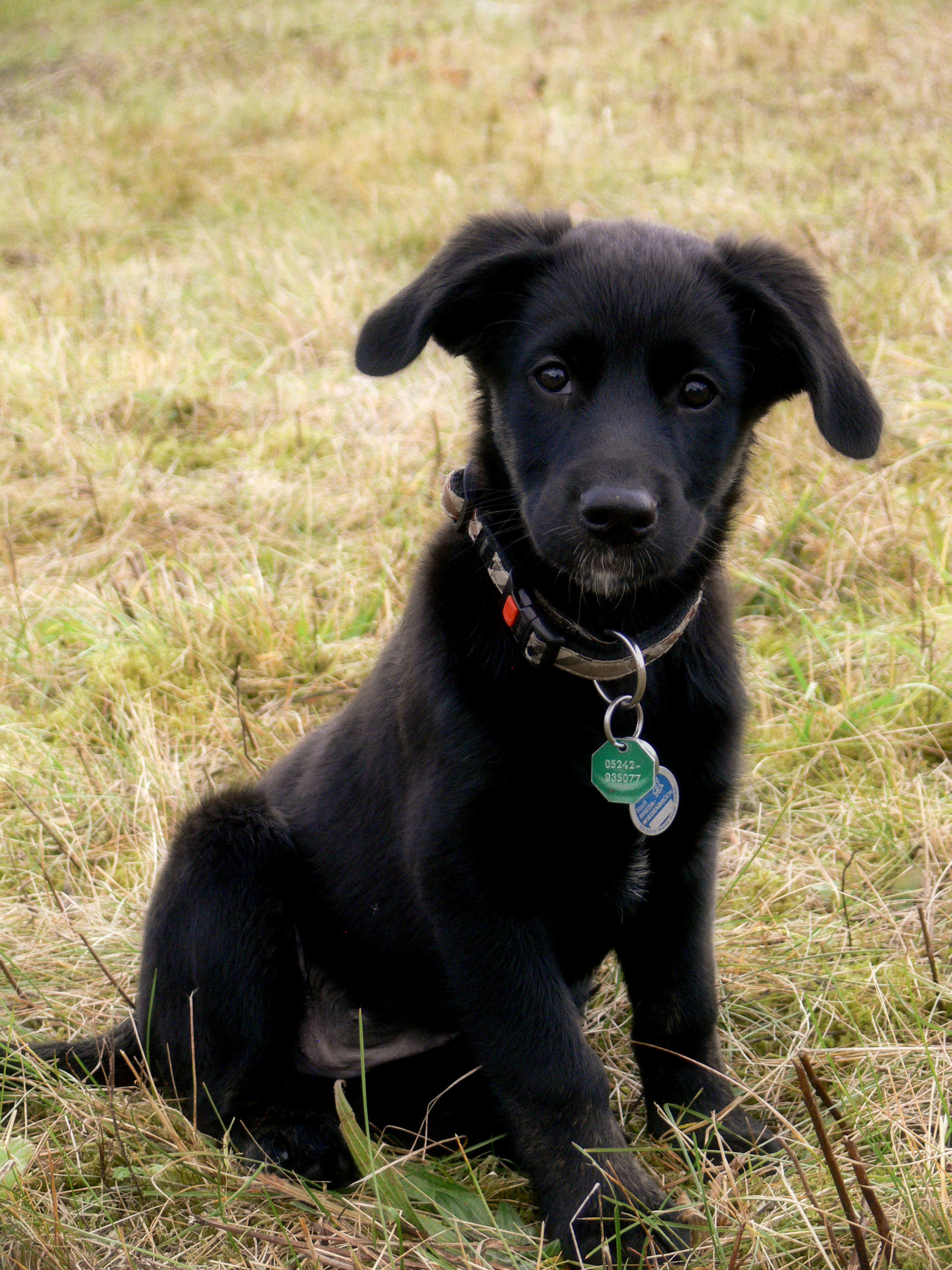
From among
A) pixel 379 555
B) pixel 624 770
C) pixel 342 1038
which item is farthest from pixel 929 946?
pixel 379 555

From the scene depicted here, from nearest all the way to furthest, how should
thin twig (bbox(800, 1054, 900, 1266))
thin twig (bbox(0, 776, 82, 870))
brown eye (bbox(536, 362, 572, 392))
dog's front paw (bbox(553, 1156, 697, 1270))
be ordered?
thin twig (bbox(800, 1054, 900, 1266))
dog's front paw (bbox(553, 1156, 697, 1270))
brown eye (bbox(536, 362, 572, 392))
thin twig (bbox(0, 776, 82, 870))

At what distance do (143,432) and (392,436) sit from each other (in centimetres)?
103

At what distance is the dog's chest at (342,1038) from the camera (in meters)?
2.25

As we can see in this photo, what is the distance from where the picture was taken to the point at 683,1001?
6.84 feet

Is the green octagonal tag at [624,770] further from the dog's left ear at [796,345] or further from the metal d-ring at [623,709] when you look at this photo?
the dog's left ear at [796,345]

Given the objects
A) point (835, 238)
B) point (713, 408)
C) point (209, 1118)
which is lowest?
point (835, 238)

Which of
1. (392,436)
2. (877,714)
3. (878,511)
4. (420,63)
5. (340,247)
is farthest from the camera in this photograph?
(420,63)

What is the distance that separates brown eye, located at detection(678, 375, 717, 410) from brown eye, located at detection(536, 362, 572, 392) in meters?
0.19

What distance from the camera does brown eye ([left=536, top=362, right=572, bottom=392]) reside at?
6.51 feet

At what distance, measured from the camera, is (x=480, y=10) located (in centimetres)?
1062

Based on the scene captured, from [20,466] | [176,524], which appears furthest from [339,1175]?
[20,466]

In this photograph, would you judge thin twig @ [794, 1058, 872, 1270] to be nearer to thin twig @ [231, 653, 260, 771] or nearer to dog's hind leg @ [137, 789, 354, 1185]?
dog's hind leg @ [137, 789, 354, 1185]

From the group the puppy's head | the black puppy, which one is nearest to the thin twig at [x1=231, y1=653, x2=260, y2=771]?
the black puppy

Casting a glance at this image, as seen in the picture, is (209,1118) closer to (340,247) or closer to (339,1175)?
(339,1175)
